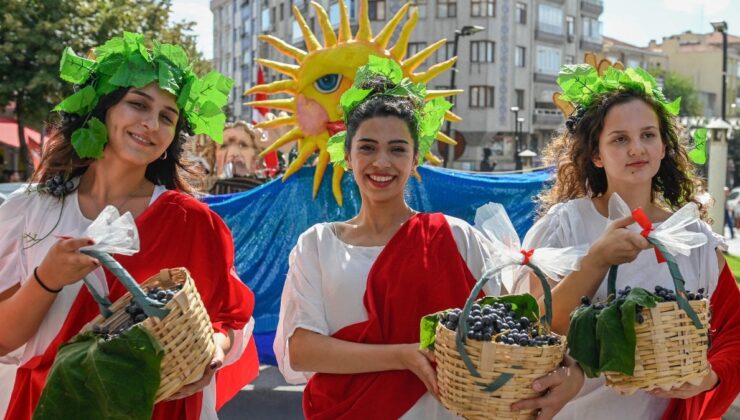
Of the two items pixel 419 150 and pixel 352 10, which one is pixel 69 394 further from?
pixel 352 10

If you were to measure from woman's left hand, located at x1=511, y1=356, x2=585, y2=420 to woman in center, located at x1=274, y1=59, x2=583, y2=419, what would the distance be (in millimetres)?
345

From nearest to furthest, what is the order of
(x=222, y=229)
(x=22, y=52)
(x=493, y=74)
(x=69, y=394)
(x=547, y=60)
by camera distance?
(x=69, y=394) → (x=222, y=229) → (x=22, y=52) → (x=493, y=74) → (x=547, y=60)

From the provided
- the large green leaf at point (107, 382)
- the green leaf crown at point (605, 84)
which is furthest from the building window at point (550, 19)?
the large green leaf at point (107, 382)

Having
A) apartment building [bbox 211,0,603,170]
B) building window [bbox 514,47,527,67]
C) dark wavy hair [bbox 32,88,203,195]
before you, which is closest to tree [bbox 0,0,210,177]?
dark wavy hair [bbox 32,88,203,195]

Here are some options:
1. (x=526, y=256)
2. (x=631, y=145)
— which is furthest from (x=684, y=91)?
(x=526, y=256)

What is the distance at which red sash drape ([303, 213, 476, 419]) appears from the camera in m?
2.42

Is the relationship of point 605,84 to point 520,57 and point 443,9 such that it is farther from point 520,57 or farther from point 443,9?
point 520,57

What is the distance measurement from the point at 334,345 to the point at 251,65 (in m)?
65.1

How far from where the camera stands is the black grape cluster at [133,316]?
209cm

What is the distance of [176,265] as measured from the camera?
2605 mm

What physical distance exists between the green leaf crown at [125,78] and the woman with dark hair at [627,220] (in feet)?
4.23

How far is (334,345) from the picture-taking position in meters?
2.45

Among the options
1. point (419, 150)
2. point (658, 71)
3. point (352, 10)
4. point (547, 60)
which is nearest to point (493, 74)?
point (547, 60)

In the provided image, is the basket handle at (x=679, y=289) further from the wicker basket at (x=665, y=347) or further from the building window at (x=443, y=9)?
the building window at (x=443, y=9)
